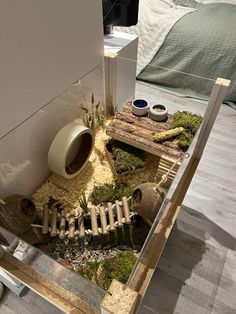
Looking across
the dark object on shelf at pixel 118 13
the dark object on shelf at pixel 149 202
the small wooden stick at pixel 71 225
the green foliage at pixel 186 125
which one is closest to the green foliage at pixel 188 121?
the green foliage at pixel 186 125

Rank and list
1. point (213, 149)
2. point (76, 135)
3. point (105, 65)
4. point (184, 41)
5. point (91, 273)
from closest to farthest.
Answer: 1. point (91, 273)
2. point (76, 135)
3. point (105, 65)
4. point (213, 149)
5. point (184, 41)

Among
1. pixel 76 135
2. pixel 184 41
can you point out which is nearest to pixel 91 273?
pixel 76 135

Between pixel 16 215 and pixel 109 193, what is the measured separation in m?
0.34

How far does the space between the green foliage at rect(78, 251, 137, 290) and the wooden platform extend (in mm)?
410

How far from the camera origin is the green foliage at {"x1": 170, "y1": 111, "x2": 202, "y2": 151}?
38.1 inches

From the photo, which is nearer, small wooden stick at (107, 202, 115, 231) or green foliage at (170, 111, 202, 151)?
small wooden stick at (107, 202, 115, 231)

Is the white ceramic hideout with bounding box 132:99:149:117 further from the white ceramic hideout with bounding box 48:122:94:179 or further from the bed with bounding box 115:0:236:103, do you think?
the bed with bounding box 115:0:236:103

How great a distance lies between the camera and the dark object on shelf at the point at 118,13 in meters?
1.28

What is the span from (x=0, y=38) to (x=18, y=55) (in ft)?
0.23

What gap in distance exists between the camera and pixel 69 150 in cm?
96

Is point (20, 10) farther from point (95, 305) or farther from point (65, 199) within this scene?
point (95, 305)

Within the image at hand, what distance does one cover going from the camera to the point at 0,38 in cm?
63

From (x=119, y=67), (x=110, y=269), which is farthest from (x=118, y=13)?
(x=110, y=269)

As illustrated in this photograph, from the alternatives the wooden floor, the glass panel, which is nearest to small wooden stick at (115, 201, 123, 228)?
the glass panel
